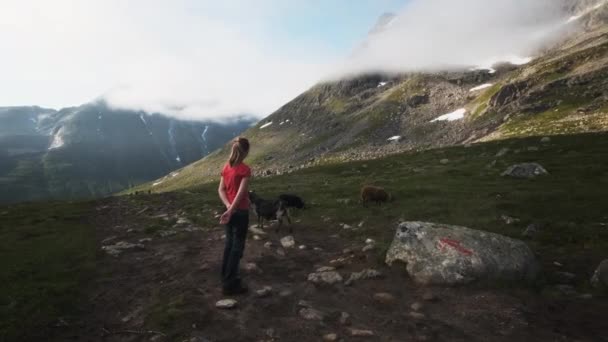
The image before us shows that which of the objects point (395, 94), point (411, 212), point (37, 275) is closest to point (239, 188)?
point (37, 275)

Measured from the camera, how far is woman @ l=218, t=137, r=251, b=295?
11336 millimetres

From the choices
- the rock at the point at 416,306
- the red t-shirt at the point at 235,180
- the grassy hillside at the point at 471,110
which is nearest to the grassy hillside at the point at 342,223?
the red t-shirt at the point at 235,180

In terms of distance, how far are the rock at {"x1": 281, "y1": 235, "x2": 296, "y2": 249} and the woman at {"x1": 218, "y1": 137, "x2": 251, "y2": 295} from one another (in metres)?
5.52

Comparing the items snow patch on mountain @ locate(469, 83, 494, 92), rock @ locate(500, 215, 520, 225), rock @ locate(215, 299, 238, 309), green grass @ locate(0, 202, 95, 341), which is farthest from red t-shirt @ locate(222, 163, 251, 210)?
snow patch on mountain @ locate(469, 83, 494, 92)

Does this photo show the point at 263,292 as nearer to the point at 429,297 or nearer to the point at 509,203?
the point at 429,297

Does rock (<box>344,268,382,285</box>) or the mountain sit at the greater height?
the mountain

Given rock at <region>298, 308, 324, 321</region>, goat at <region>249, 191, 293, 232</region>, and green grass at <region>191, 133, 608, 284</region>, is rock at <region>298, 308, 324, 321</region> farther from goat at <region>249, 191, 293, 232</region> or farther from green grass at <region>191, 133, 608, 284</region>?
goat at <region>249, 191, 293, 232</region>

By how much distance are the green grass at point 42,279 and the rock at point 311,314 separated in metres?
5.76

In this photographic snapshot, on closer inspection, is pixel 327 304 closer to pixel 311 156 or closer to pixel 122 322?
pixel 122 322

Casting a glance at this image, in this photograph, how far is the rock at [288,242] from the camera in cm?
1717

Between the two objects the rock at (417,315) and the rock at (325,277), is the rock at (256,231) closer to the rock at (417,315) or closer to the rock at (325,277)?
the rock at (325,277)

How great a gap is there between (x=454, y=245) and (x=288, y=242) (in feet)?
24.2

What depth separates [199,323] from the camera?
9.45m

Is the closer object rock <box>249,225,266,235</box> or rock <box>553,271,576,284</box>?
rock <box>553,271,576,284</box>
